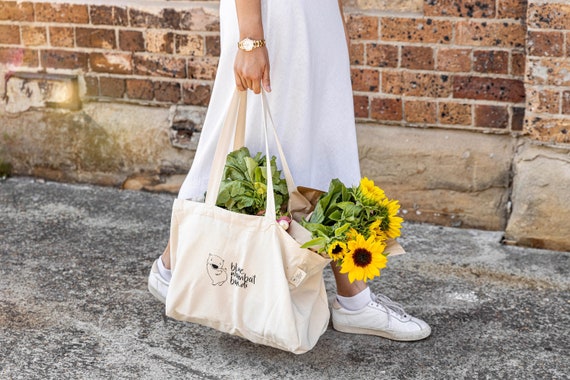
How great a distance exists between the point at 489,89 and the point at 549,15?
0.40m

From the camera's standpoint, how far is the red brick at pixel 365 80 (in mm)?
3848

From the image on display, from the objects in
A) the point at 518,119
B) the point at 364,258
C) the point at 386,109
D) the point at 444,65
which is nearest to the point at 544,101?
the point at 518,119

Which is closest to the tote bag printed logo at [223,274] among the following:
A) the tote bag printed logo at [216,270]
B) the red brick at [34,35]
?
the tote bag printed logo at [216,270]

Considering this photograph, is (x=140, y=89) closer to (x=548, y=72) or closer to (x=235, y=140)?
(x=235, y=140)

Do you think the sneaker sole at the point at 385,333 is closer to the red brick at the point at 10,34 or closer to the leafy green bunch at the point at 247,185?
the leafy green bunch at the point at 247,185

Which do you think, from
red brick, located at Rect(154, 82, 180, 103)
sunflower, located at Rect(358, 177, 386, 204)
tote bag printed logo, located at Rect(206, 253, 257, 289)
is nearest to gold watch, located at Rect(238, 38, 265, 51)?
sunflower, located at Rect(358, 177, 386, 204)

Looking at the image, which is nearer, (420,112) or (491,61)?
(491,61)

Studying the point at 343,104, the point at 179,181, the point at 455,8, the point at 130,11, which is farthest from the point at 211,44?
the point at 343,104

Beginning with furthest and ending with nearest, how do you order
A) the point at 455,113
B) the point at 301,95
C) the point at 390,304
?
the point at 455,113, the point at 390,304, the point at 301,95

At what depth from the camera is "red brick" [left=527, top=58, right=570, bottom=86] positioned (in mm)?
3482

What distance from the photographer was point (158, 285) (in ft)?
10.2

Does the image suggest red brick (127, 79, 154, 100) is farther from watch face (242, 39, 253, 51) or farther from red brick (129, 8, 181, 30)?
watch face (242, 39, 253, 51)

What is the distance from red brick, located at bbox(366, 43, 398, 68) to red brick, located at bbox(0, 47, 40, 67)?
159 cm

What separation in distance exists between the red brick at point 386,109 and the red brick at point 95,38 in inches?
48.1
